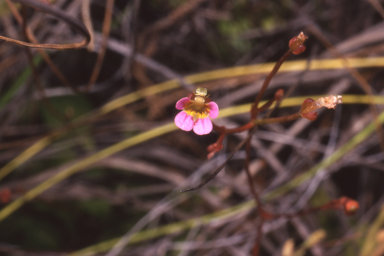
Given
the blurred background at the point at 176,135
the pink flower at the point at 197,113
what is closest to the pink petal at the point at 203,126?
the pink flower at the point at 197,113

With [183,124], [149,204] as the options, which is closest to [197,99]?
[183,124]

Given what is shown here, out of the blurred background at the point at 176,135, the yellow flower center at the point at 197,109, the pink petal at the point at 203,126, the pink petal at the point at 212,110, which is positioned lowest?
the pink petal at the point at 203,126

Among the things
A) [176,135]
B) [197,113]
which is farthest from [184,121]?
[176,135]

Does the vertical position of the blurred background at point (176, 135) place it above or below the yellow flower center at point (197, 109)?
above

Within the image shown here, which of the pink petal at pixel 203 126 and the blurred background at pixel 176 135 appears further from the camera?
the blurred background at pixel 176 135

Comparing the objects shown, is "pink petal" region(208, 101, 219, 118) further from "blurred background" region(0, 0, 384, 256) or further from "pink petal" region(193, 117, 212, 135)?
"blurred background" region(0, 0, 384, 256)

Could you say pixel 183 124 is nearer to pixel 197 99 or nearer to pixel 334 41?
pixel 197 99

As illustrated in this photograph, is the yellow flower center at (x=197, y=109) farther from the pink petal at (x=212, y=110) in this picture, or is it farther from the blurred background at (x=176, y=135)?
the blurred background at (x=176, y=135)
